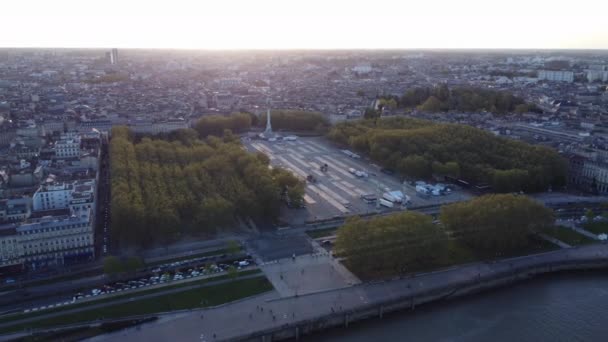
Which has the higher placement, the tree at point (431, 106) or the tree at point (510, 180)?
the tree at point (431, 106)

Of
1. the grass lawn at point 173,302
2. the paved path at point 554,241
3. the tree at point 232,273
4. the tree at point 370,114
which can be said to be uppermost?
the tree at point 370,114

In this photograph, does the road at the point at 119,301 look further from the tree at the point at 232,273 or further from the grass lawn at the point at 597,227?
the grass lawn at the point at 597,227

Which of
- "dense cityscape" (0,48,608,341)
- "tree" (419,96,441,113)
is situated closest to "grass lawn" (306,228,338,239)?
"dense cityscape" (0,48,608,341)

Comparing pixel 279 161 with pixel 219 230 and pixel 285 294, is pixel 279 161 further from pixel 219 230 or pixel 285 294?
pixel 285 294

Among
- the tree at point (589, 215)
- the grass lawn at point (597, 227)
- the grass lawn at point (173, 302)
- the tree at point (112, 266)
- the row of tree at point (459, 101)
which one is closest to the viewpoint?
the grass lawn at point (173, 302)

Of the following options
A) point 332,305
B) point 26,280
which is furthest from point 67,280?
point 332,305

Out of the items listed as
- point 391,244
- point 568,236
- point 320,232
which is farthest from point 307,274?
point 568,236

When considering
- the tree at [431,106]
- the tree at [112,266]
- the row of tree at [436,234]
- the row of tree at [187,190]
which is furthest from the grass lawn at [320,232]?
the tree at [431,106]
